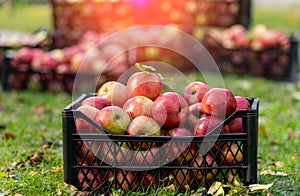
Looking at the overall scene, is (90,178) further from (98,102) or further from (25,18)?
(25,18)

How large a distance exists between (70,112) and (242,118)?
79 cm

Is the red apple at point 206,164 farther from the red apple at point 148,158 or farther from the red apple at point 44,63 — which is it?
the red apple at point 44,63

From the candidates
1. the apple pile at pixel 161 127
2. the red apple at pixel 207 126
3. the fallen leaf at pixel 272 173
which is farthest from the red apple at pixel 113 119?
the fallen leaf at pixel 272 173

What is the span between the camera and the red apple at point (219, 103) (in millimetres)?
2824

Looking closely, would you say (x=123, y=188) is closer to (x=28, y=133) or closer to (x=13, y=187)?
(x=13, y=187)

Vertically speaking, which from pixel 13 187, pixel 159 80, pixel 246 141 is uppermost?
pixel 159 80

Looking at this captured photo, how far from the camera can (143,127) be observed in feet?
9.14

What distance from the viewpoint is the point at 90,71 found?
5.78 m

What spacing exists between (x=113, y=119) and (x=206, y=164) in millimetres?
480

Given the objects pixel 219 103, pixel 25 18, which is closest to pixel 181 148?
pixel 219 103

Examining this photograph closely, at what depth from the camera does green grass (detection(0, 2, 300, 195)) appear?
313 cm

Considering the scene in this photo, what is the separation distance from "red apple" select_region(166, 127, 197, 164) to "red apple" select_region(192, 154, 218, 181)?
0.12ft

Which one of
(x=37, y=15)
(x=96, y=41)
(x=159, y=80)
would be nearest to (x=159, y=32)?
(x=96, y=41)

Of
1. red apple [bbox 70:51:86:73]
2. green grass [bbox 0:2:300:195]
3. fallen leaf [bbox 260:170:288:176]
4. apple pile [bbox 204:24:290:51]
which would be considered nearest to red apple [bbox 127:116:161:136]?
green grass [bbox 0:2:300:195]
